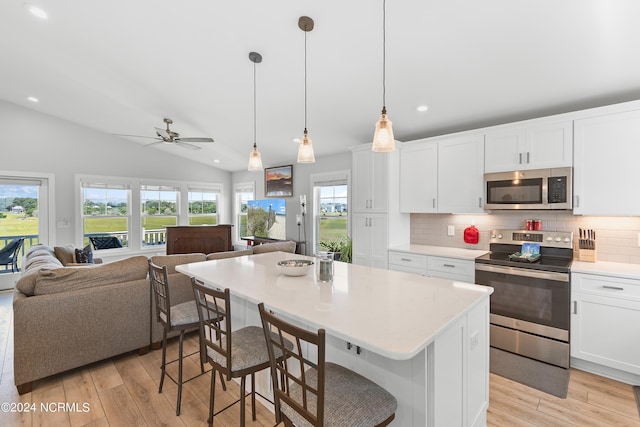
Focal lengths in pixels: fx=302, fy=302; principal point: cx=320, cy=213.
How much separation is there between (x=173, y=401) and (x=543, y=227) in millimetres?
3801

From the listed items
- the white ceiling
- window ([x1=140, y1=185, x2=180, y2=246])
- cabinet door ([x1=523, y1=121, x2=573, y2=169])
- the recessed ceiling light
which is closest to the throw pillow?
window ([x1=140, y1=185, x2=180, y2=246])

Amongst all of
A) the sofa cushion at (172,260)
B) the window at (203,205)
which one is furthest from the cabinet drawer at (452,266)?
the window at (203,205)

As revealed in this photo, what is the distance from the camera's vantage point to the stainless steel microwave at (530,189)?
2805 millimetres

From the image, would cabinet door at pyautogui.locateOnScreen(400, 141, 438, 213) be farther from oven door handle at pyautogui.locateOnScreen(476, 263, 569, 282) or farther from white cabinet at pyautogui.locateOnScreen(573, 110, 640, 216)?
white cabinet at pyautogui.locateOnScreen(573, 110, 640, 216)

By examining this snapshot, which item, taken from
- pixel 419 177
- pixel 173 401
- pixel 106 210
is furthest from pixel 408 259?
pixel 106 210

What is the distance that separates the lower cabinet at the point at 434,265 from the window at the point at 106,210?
583 centimetres

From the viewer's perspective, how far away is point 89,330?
2660mm

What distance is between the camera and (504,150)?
315 cm

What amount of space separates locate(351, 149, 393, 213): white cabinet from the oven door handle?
134 centimetres

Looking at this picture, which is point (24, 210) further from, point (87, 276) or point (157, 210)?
point (87, 276)

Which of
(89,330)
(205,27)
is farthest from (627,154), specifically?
(89,330)

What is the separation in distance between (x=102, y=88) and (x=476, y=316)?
202 inches

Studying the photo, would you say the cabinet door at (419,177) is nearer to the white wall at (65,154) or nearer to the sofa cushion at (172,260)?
the sofa cushion at (172,260)

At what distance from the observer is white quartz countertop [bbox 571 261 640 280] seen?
2.40 m
